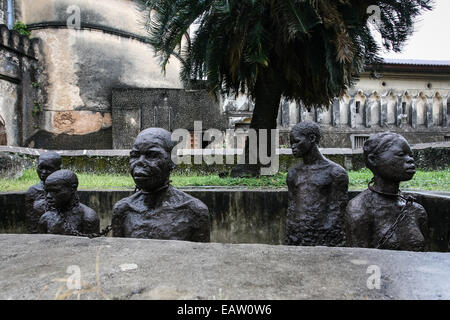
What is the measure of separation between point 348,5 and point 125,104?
10.2 meters

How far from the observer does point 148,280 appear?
1.24 m

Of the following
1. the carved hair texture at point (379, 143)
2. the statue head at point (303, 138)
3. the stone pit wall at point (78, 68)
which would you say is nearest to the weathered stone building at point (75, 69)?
the stone pit wall at point (78, 68)

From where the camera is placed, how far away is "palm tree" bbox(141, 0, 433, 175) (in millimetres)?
5730

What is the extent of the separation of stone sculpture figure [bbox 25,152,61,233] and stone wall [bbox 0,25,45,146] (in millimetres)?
10512

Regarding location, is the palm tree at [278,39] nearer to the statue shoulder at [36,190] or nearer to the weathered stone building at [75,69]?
the statue shoulder at [36,190]

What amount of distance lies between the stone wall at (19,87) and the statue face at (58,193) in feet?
37.8

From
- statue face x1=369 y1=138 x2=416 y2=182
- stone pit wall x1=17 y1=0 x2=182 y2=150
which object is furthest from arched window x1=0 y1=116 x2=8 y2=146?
statue face x1=369 y1=138 x2=416 y2=182

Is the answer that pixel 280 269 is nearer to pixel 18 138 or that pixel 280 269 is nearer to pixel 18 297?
pixel 18 297

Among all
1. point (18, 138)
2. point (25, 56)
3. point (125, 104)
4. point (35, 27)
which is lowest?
point (18, 138)

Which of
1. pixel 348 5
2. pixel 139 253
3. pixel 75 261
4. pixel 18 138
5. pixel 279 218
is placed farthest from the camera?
pixel 18 138

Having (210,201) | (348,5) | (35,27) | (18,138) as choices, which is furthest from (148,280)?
(35,27)

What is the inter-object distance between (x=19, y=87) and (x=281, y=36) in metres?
11.9

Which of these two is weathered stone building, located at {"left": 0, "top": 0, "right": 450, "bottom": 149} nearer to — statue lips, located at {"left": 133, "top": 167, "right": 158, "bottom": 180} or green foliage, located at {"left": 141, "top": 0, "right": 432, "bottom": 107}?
green foliage, located at {"left": 141, "top": 0, "right": 432, "bottom": 107}
